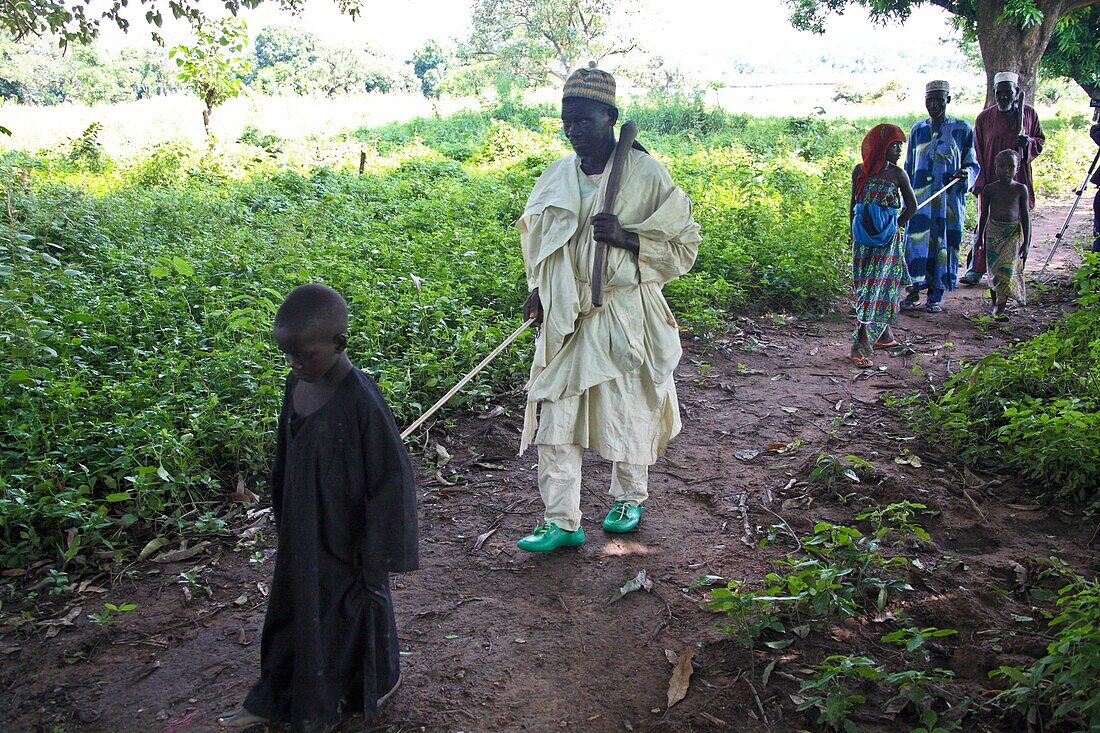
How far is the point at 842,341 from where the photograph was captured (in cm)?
735

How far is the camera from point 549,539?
385cm

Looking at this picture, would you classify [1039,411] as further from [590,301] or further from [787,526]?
[590,301]

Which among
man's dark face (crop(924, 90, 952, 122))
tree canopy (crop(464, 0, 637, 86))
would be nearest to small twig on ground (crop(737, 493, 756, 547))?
man's dark face (crop(924, 90, 952, 122))

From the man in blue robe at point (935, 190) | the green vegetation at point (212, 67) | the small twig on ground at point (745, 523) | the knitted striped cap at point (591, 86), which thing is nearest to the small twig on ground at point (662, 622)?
the small twig on ground at point (745, 523)

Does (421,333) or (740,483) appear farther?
(421,333)

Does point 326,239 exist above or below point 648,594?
above

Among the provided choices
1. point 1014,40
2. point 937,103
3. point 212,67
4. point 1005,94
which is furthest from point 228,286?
point 1014,40

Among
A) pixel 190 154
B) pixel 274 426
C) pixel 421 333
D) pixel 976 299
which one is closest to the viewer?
pixel 274 426

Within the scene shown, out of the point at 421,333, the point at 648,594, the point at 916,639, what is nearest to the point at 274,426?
the point at 421,333

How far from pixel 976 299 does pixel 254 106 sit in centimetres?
1378

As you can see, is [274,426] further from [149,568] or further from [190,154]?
[190,154]

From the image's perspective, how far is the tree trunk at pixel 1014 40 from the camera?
12445 millimetres

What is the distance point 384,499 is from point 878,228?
196 inches

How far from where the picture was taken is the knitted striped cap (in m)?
3.48
